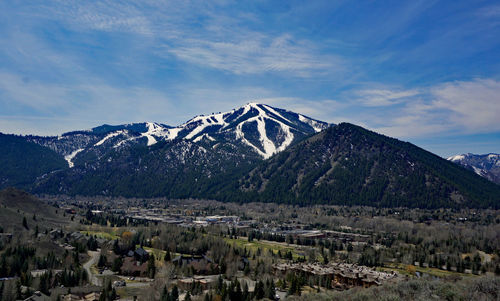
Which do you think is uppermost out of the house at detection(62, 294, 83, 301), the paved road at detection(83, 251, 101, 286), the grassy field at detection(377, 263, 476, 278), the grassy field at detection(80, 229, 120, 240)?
the grassy field at detection(80, 229, 120, 240)

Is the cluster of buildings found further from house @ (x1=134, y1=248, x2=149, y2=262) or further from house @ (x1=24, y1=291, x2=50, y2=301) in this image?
house @ (x1=24, y1=291, x2=50, y2=301)

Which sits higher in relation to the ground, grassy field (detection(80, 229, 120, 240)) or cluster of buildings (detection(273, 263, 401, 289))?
grassy field (detection(80, 229, 120, 240))

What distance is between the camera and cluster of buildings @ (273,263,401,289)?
83188 mm

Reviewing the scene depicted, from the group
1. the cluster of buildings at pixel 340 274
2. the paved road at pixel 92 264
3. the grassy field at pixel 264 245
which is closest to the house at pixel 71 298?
the paved road at pixel 92 264

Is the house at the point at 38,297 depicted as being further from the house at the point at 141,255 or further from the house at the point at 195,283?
the house at the point at 141,255

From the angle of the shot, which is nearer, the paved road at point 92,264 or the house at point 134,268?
the paved road at point 92,264

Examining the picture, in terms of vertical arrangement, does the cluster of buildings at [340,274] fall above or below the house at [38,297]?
above

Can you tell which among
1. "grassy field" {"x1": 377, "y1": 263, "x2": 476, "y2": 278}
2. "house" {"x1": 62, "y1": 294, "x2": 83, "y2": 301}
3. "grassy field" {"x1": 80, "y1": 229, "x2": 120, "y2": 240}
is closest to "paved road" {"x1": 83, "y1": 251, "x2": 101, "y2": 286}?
"house" {"x1": 62, "y1": 294, "x2": 83, "y2": 301}

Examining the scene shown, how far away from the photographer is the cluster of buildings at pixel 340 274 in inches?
3275

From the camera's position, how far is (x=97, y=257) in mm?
101812

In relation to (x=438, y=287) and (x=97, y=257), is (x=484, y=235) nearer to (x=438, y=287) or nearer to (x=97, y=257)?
(x=438, y=287)

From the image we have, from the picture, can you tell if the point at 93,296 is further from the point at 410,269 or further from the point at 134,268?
the point at 410,269

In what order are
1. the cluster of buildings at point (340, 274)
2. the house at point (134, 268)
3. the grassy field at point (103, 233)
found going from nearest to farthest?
the cluster of buildings at point (340, 274) < the house at point (134, 268) < the grassy field at point (103, 233)

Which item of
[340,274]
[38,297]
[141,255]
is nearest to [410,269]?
[340,274]
